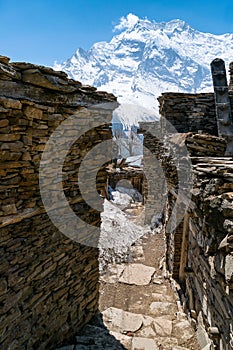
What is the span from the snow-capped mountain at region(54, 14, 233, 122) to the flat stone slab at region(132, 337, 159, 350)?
244ft

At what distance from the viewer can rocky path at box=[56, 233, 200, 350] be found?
4973 millimetres

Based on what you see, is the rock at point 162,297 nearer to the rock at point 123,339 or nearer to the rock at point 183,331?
the rock at point 183,331

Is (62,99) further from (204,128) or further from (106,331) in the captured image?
(204,128)

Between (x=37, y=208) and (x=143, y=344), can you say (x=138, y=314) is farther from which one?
(x=37, y=208)

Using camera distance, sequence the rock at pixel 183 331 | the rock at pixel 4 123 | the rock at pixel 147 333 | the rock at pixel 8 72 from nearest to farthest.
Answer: the rock at pixel 8 72
the rock at pixel 4 123
the rock at pixel 183 331
the rock at pixel 147 333

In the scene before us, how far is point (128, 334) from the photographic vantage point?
5.36m

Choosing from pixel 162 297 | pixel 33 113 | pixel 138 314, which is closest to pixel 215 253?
pixel 33 113

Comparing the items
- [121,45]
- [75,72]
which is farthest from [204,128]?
[121,45]

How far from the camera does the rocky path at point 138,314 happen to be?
4.97m

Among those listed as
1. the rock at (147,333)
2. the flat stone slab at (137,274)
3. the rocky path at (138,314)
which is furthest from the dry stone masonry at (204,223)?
the rock at (147,333)

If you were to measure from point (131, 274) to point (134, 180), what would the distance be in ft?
41.5

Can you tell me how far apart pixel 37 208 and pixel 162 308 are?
14.6 feet

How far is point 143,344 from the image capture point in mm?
5008

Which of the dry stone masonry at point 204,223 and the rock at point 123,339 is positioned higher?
the dry stone masonry at point 204,223
